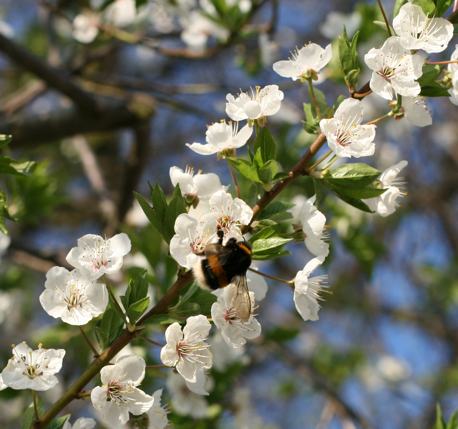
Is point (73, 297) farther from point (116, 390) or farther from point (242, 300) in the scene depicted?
point (242, 300)

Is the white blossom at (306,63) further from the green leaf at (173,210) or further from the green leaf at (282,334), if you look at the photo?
the green leaf at (282,334)

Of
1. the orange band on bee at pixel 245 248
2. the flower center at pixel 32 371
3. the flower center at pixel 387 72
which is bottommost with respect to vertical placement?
the flower center at pixel 32 371

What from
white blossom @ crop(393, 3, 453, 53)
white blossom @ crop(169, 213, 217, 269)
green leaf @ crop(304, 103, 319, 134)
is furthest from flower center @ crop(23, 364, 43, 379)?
white blossom @ crop(393, 3, 453, 53)

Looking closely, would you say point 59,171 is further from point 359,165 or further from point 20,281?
point 359,165

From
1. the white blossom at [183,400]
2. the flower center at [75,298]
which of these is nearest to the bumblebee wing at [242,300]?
the flower center at [75,298]

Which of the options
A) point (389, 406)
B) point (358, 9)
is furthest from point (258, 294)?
point (389, 406)

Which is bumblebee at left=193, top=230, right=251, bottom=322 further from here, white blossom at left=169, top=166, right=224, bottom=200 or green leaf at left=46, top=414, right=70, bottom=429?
green leaf at left=46, top=414, right=70, bottom=429
